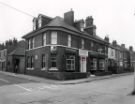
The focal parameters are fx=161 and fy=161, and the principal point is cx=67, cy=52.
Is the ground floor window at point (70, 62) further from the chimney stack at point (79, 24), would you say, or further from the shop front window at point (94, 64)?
the shop front window at point (94, 64)

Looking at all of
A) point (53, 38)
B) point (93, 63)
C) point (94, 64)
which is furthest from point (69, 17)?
point (94, 64)

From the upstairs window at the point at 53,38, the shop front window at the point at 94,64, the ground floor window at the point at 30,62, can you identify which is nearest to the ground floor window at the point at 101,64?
the shop front window at the point at 94,64

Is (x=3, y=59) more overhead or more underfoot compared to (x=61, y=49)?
more underfoot

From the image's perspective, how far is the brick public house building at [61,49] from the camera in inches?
945

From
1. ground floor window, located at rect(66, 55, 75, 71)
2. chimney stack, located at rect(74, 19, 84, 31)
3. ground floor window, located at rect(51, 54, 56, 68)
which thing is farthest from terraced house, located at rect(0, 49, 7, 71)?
ground floor window, located at rect(66, 55, 75, 71)

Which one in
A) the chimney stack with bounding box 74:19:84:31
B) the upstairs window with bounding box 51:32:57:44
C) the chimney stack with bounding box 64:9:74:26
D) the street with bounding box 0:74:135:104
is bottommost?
the street with bounding box 0:74:135:104

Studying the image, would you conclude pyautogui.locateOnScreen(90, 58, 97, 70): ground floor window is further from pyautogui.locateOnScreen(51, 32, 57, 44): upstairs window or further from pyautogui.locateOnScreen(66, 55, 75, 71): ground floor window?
pyautogui.locateOnScreen(51, 32, 57, 44): upstairs window

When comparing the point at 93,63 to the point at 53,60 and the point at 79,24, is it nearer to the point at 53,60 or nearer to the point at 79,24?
the point at 79,24

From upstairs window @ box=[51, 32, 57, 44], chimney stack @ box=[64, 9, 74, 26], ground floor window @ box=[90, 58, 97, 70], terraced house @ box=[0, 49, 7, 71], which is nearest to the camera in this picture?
upstairs window @ box=[51, 32, 57, 44]

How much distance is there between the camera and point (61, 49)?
24.4 m

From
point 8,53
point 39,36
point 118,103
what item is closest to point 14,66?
point 8,53

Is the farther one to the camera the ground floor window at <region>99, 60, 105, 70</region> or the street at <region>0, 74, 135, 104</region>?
the ground floor window at <region>99, 60, 105, 70</region>

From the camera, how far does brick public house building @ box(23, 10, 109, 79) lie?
24000 mm

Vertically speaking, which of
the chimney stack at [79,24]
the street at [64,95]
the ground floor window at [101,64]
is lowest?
the street at [64,95]
